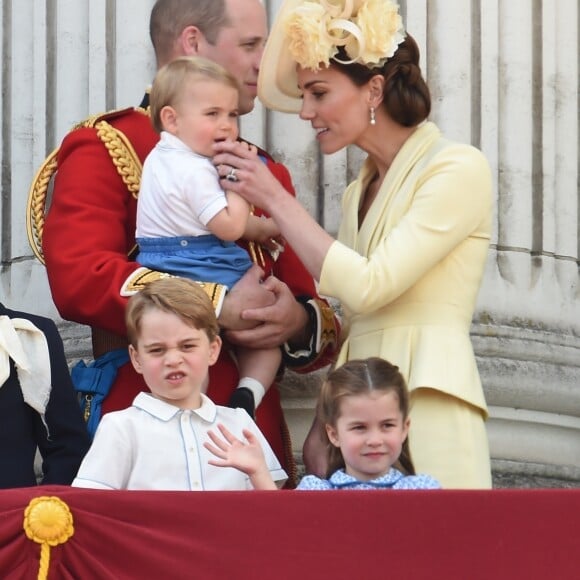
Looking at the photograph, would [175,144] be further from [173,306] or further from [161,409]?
[161,409]

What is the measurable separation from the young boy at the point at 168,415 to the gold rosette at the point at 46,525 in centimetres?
51

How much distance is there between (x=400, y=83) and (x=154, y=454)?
119 cm

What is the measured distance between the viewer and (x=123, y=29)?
6.86m

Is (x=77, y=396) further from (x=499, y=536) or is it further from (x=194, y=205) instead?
(x=499, y=536)

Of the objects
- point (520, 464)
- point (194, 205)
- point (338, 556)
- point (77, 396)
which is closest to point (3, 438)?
point (77, 396)

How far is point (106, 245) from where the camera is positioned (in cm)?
579

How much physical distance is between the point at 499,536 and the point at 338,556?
32 cm

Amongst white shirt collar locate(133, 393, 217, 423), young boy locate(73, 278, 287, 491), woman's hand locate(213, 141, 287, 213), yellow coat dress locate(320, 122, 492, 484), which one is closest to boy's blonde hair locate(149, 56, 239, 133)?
woman's hand locate(213, 141, 287, 213)

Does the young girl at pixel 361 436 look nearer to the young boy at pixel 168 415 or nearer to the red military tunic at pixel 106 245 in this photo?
the young boy at pixel 168 415

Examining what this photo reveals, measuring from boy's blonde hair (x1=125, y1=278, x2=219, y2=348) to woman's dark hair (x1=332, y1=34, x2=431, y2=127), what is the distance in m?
0.75

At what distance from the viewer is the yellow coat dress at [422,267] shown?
5.40m

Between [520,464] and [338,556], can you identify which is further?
[520,464]

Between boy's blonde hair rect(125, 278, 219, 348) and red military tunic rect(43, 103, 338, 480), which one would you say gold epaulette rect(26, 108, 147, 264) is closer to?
red military tunic rect(43, 103, 338, 480)

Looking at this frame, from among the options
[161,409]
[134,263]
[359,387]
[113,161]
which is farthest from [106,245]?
[359,387]
